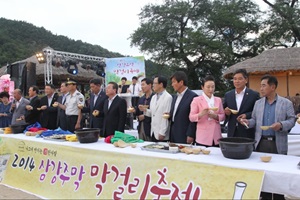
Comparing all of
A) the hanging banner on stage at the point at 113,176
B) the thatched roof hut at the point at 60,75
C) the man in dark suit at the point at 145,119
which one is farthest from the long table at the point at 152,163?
the thatched roof hut at the point at 60,75

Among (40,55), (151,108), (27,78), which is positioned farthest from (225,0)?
(151,108)

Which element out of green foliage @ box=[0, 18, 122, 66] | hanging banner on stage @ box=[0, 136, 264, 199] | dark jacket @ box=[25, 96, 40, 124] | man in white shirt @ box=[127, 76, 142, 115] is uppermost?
green foliage @ box=[0, 18, 122, 66]

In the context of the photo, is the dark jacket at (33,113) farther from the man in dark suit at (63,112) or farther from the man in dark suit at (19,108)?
the man in dark suit at (63,112)

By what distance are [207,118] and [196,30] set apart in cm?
1676

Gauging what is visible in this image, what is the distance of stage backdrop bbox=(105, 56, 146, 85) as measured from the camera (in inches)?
353

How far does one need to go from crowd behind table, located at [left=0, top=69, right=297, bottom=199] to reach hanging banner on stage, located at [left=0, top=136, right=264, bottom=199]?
25.7 inches

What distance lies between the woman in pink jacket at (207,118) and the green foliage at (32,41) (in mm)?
Result: 18405

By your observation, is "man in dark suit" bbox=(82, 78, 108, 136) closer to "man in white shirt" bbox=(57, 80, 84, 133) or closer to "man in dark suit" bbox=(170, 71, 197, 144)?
"man in white shirt" bbox=(57, 80, 84, 133)

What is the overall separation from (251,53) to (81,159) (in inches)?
737

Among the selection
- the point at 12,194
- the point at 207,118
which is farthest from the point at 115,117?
the point at 12,194

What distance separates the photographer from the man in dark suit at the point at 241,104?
2.70 meters

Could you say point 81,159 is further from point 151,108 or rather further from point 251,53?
point 251,53

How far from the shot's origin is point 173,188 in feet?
6.31

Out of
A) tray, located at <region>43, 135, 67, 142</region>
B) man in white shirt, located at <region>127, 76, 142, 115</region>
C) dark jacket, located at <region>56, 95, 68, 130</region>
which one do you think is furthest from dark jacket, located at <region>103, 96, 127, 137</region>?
man in white shirt, located at <region>127, 76, 142, 115</region>
